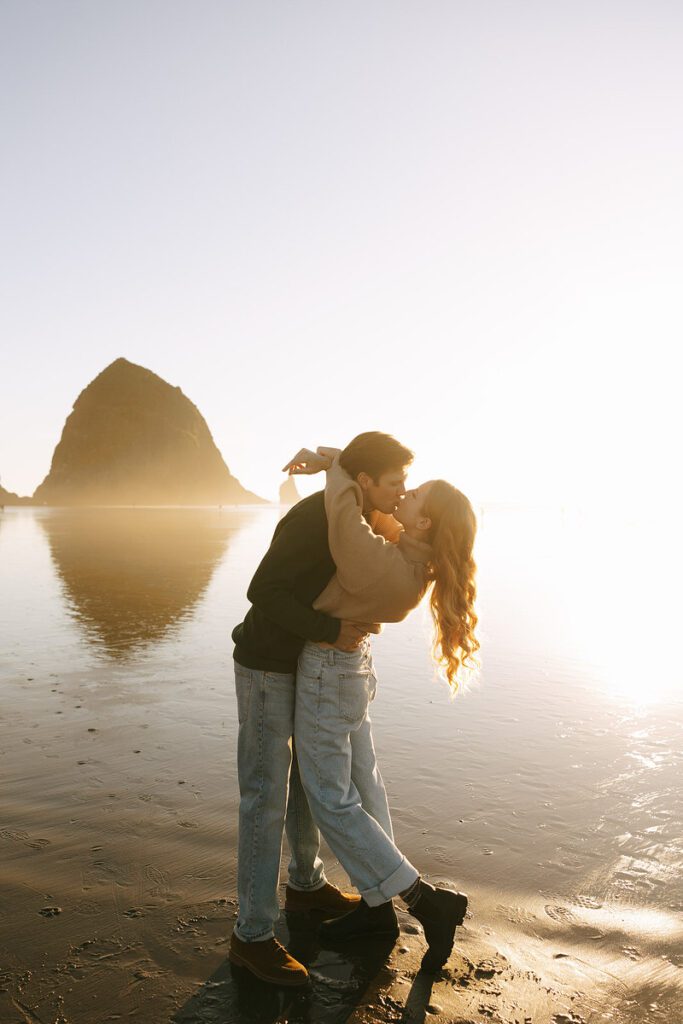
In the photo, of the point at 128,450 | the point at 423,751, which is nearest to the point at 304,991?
the point at 423,751

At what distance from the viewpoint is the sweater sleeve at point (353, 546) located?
2943mm

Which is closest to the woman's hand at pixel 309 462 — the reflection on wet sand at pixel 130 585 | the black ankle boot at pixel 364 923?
the black ankle boot at pixel 364 923

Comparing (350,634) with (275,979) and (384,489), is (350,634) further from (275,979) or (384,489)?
(275,979)

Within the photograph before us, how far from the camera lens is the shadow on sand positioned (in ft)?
9.00

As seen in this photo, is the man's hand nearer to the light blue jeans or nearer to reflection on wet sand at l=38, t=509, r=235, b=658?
the light blue jeans

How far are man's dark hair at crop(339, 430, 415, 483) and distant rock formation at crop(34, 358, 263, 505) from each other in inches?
6951

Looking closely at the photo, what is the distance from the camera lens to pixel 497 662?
943 cm

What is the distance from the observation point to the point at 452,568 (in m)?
3.13

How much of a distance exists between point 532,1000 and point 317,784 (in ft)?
3.93

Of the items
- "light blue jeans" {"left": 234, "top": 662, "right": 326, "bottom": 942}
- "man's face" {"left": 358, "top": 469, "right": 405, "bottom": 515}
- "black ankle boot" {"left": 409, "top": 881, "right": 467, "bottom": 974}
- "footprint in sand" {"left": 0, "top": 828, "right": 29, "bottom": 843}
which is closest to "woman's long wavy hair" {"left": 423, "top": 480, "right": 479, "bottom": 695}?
"man's face" {"left": 358, "top": 469, "right": 405, "bottom": 515}

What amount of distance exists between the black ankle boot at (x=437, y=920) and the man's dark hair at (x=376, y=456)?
5.94ft

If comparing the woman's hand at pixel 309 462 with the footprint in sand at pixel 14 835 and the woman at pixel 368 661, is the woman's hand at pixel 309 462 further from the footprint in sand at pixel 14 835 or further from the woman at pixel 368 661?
the footprint in sand at pixel 14 835

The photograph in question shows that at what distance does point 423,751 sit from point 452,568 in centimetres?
335

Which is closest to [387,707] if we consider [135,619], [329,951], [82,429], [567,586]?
[329,951]
